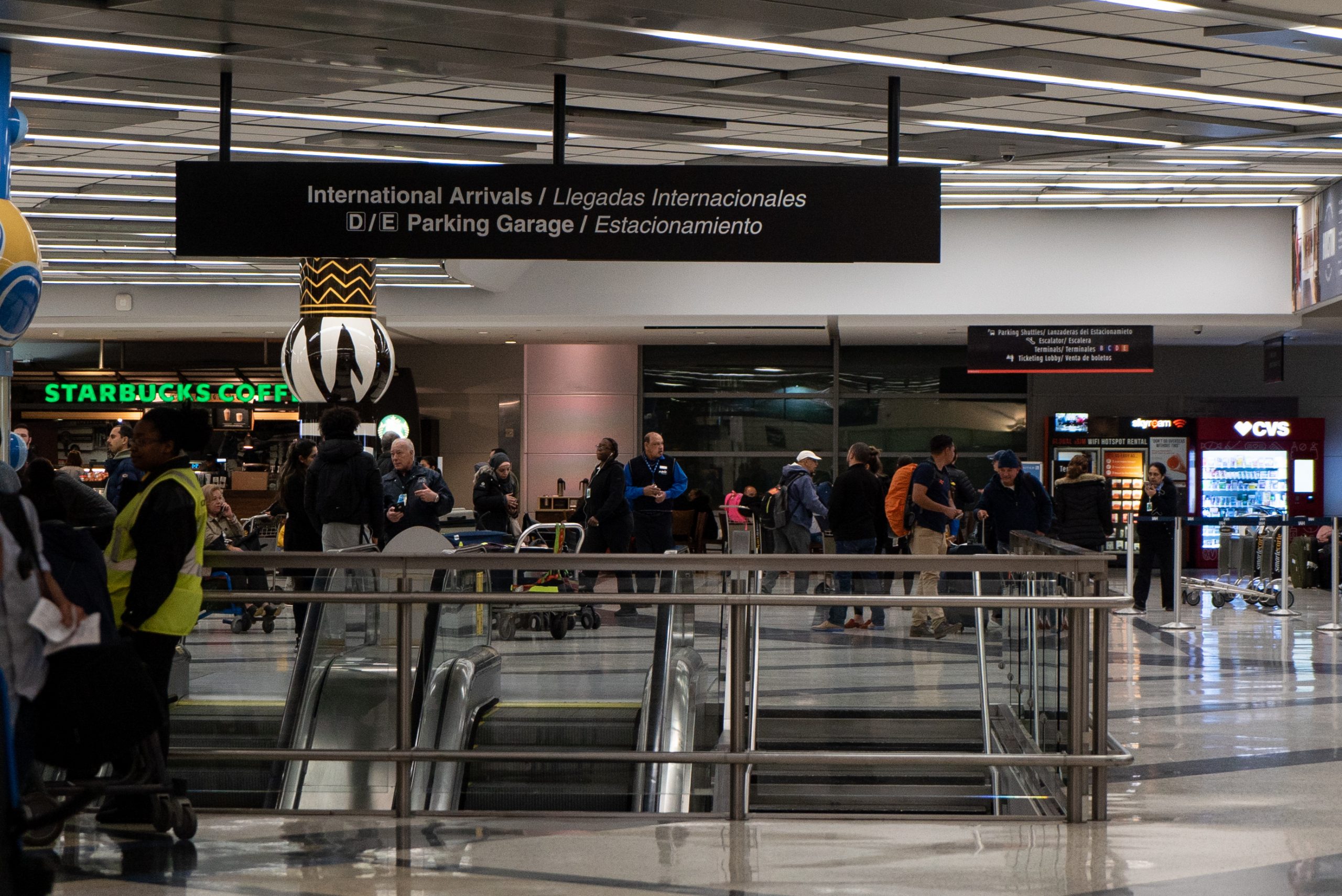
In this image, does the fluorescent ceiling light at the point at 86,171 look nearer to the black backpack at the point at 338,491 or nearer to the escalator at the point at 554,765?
the black backpack at the point at 338,491

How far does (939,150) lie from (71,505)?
21.1 ft

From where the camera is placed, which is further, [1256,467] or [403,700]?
[1256,467]

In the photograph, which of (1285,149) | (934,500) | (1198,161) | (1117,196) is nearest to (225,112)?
(934,500)

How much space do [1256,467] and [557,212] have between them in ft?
56.7

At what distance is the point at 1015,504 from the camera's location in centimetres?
1210

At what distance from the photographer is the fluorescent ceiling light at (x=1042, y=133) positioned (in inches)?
360

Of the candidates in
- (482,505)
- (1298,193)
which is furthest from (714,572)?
(1298,193)

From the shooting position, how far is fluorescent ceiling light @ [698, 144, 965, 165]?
1057 centimetres

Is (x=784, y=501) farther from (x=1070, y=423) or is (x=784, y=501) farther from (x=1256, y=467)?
(x=1256, y=467)

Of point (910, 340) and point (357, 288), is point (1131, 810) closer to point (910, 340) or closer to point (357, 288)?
point (357, 288)

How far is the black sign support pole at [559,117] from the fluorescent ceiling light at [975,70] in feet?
2.36

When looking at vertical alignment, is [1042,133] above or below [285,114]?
above

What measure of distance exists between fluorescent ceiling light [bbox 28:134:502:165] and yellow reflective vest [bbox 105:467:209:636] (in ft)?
16.1

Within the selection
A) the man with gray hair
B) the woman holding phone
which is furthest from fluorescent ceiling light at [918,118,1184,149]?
the woman holding phone
